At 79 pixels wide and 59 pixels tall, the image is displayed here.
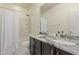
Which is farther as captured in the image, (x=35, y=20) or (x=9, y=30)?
(x=35, y=20)

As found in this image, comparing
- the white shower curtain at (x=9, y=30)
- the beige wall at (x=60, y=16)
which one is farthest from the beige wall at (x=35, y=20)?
the white shower curtain at (x=9, y=30)

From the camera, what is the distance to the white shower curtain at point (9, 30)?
2.40 metres

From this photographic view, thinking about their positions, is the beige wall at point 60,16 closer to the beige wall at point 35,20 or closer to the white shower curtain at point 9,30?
the beige wall at point 35,20

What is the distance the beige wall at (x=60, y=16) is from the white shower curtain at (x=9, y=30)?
2.11 ft

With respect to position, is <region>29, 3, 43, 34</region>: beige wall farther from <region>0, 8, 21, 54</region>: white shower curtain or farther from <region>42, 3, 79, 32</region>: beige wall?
<region>0, 8, 21, 54</region>: white shower curtain

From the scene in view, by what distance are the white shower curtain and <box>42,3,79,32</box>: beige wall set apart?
64 centimetres

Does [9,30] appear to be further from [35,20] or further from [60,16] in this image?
[60,16]

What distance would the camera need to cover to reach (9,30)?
2.50 metres

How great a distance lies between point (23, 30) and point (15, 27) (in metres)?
0.17

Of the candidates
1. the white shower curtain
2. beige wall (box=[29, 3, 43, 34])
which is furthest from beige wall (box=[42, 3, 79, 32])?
the white shower curtain

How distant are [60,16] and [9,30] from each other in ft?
3.35

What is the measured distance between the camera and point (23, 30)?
259 cm

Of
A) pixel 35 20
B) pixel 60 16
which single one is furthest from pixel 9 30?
pixel 60 16

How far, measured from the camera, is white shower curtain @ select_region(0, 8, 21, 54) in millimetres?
2400
